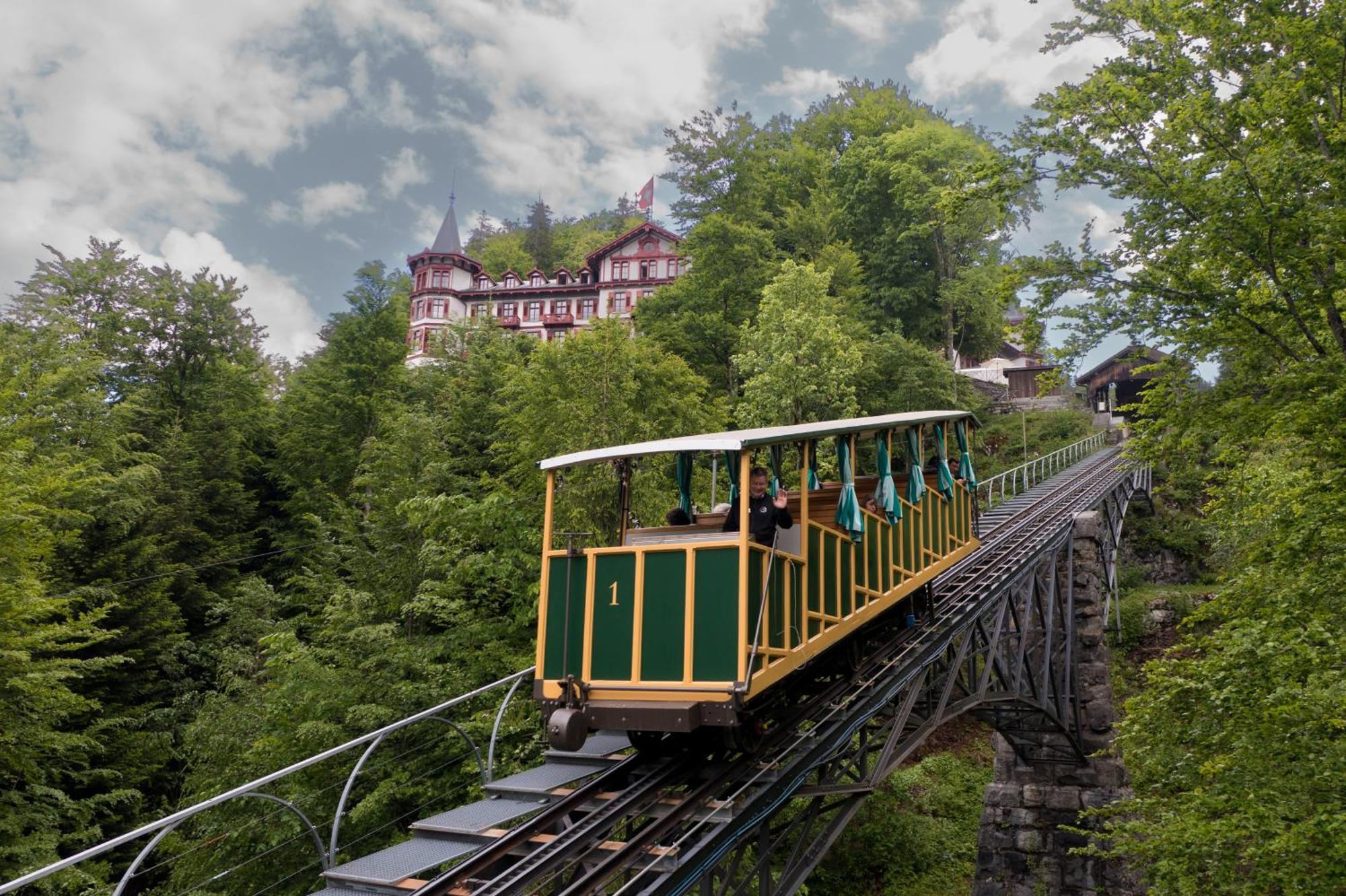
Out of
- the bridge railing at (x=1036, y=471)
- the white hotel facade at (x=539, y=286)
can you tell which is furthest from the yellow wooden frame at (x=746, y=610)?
the white hotel facade at (x=539, y=286)

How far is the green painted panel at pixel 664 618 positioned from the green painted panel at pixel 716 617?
0.16 meters

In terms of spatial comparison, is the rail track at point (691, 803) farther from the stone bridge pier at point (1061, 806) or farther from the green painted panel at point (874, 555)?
the stone bridge pier at point (1061, 806)

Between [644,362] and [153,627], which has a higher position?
[644,362]

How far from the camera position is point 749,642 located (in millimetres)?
7887

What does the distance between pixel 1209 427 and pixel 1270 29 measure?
206 inches

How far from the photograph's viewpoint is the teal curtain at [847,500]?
971 cm

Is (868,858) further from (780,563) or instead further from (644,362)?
(780,563)

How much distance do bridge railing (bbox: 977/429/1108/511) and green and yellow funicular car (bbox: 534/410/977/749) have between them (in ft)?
74.0

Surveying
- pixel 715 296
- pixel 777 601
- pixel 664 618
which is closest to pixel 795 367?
pixel 715 296

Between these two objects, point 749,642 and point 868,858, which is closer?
point 749,642

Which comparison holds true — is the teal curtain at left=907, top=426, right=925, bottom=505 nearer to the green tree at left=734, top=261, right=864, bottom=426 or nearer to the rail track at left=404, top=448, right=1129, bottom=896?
the rail track at left=404, top=448, right=1129, bottom=896

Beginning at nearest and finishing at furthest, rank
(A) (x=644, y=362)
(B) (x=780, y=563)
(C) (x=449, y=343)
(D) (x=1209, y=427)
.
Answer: (B) (x=780, y=563) < (D) (x=1209, y=427) < (A) (x=644, y=362) < (C) (x=449, y=343)

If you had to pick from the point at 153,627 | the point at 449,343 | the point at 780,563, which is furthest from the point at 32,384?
the point at 780,563

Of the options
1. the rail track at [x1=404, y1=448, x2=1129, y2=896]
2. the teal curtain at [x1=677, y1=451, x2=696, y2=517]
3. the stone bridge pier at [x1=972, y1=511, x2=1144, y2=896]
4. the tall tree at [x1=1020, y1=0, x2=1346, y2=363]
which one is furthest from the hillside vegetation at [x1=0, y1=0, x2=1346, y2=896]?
the teal curtain at [x1=677, y1=451, x2=696, y2=517]
